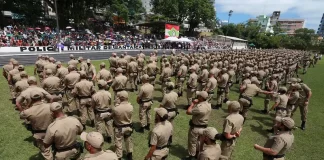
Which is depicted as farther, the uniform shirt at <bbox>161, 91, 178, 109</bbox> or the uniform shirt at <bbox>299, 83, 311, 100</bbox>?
the uniform shirt at <bbox>299, 83, 311, 100</bbox>

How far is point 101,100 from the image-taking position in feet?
22.2

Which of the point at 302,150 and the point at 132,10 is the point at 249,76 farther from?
the point at 132,10

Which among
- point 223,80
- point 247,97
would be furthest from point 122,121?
point 223,80

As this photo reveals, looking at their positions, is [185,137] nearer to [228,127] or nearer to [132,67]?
[228,127]

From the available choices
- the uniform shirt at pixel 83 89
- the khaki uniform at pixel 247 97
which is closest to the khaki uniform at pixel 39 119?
the uniform shirt at pixel 83 89

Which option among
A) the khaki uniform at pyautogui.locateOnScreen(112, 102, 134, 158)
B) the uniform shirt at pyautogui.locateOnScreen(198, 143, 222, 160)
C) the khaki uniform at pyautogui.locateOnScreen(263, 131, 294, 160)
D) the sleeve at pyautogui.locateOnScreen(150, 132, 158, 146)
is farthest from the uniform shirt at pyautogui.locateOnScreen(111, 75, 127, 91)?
the khaki uniform at pyautogui.locateOnScreen(263, 131, 294, 160)

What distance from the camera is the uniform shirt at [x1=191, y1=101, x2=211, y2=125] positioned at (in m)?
5.91

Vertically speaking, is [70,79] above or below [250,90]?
above

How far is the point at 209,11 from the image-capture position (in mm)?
61969

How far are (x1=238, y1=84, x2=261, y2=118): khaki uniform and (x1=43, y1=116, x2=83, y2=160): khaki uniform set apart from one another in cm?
672

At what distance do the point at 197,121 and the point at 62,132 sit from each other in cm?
345

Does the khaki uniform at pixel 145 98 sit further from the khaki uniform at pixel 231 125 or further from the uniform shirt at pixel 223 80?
the uniform shirt at pixel 223 80

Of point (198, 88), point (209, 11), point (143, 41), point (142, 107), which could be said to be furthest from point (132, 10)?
point (142, 107)

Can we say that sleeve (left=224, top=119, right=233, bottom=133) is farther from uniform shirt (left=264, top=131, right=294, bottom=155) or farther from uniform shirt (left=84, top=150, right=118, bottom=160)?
uniform shirt (left=84, top=150, right=118, bottom=160)
